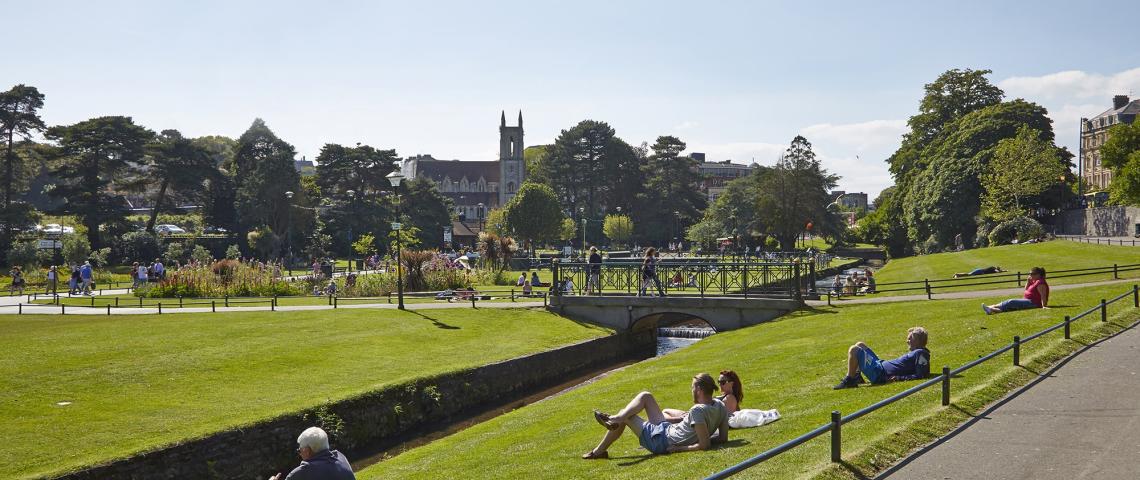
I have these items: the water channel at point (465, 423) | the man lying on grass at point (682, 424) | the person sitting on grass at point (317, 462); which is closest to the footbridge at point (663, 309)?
the water channel at point (465, 423)

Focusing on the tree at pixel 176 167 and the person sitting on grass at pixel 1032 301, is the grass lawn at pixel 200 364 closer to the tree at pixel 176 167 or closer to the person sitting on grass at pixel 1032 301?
the person sitting on grass at pixel 1032 301

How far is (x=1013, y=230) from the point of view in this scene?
62.4 m

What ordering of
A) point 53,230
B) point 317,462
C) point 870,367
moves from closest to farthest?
point 317,462 < point 870,367 < point 53,230

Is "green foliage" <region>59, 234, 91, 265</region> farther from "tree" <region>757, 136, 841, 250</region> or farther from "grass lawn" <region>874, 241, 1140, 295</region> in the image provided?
"tree" <region>757, 136, 841, 250</region>

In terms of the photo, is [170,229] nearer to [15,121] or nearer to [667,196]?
[15,121]

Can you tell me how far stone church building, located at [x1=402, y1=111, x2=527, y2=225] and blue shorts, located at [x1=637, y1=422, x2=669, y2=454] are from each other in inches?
6589

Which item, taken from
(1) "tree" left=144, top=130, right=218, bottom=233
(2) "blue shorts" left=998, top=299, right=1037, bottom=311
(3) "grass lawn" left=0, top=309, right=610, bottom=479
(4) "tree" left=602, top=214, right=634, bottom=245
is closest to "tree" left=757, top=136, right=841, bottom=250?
(4) "tree" left=602, top=214, right=634, bottom=245

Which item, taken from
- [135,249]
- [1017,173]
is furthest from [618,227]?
[135,249]

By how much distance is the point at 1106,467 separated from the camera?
31.3ft

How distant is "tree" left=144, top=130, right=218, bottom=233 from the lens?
86875 millimetres

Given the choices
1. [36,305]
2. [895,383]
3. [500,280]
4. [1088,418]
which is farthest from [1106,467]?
[500,280]

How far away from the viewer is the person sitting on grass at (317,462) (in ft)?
31.3

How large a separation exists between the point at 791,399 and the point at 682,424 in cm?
419

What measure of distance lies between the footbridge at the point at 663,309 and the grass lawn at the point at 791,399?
138 inches
